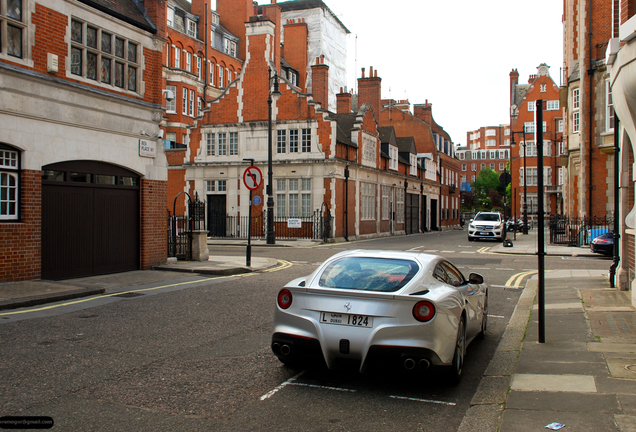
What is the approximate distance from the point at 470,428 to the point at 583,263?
17123 millimetres

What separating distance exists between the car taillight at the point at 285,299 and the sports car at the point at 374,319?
0.01m

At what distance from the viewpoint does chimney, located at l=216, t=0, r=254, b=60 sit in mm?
56594

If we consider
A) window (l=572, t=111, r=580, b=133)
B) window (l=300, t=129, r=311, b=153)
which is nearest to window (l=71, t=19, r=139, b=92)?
window (l=300, t=129, r=311, b=153)

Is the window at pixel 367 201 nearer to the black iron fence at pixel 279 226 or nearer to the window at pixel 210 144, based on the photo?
the black iron fence at pixel 279 226

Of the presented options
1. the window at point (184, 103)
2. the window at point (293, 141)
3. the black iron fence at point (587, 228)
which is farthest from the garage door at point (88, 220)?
the window at point (184, 103)

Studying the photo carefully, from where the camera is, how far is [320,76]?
38.7m

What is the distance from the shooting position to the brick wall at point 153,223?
51.8 feet

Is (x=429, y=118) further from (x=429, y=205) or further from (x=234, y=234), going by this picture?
(x=234, y=234)

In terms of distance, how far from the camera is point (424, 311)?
534 cm

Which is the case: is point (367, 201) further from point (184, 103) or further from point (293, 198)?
point (184, 103)

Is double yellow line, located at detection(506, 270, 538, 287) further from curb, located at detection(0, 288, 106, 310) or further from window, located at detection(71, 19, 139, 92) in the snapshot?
window, located at detection(71, 19, 139, 92)

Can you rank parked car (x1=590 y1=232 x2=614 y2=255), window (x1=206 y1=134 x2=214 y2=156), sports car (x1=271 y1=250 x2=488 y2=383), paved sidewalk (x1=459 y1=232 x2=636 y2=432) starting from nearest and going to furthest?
paved sidewalk (x1=459 y1=232 x2=636 y2=432) → sports car (x1=271 y1=250 x2=488 y2=383) → parked car (x1=590 y1=232 x2=614 y2=255) → window (x1=206 y1=134 x2=214 y2=156)

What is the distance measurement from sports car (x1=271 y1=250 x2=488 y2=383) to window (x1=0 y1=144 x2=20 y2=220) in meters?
8.89

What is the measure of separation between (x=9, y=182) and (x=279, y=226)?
23697 millimetres
